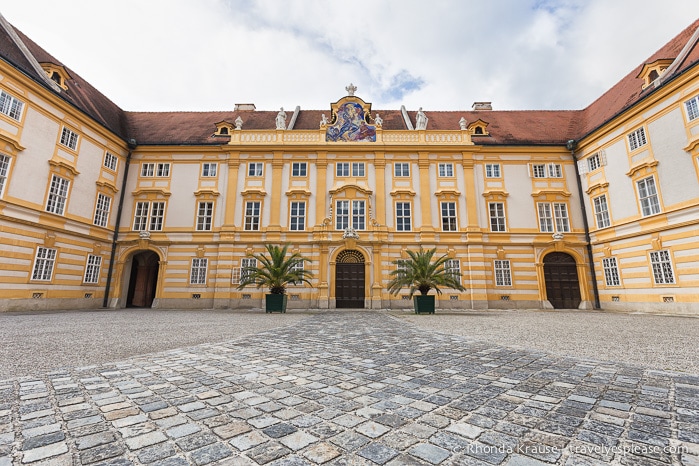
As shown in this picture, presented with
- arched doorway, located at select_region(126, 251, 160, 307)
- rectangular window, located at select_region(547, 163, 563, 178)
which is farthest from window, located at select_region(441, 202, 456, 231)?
arched doorway, located at select_region(126, 251, 160, 307)

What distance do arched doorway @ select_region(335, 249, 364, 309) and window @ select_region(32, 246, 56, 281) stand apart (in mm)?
15760

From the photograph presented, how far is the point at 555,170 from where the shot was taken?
22.2 m

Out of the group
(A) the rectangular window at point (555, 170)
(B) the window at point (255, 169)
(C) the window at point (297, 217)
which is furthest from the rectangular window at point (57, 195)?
(A) the rectangular window at point (555, 170)

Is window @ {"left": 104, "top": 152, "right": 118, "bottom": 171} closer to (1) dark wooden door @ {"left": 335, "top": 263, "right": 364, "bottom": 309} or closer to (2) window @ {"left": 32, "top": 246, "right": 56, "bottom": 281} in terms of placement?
(2) window @ {"left": 32, "top": 246, "right": 56, "bottom": 281}

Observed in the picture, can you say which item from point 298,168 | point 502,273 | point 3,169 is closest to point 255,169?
point 298,168

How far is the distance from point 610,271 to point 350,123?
19183 millimetres

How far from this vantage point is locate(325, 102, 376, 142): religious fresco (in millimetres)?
22906

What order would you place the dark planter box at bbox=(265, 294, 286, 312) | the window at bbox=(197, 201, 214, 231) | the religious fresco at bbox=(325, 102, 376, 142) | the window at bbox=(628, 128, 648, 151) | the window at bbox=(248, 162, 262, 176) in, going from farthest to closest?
1. the religious fresco at bbox=(325, 102, 376, 142)
2. the window at bbox=(248, 162, 262, 176)
3. the window at bbox=(197, 201, 214, 231)
4. the window at bbox=(628, 128, 648, 151)
5. the dark planter box at bbox=(265, 294, 286, 312)

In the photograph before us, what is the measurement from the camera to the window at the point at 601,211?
1966cm

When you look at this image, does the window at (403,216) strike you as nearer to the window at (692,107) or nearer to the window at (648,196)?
the window at (648,196)

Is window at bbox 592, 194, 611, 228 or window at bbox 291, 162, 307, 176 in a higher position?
window at bbox 291, 162, 307, 176

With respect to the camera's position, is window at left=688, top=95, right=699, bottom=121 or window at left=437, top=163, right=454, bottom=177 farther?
window at left=437, top=163, right=454, bottom=177

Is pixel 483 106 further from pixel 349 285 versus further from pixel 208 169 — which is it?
pixel 208 169

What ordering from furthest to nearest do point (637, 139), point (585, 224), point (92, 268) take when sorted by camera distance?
point (585, 224)
point (92, 268)
point (637, 139)
